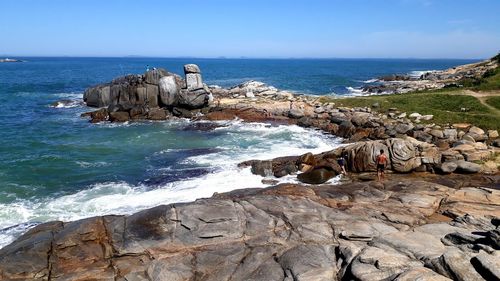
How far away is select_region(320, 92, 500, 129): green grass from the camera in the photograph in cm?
3884

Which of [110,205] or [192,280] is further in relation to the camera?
[110,205]

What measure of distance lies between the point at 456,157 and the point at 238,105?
32105 mm

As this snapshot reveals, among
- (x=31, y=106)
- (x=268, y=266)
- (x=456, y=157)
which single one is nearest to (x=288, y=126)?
(x=456, y=157)

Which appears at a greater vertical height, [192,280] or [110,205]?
[192,280]

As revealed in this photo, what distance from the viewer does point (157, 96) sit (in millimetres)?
57844

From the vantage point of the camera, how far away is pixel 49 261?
603 inches

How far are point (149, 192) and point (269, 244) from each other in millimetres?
13610

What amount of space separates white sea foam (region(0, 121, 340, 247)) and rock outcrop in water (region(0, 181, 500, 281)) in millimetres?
5549

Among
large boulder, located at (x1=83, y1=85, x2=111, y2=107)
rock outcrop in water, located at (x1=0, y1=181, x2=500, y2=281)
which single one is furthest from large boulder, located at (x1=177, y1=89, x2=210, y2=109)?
rock outcrop in water, located at (x1=0, y1=181, x2=500, y2=281)

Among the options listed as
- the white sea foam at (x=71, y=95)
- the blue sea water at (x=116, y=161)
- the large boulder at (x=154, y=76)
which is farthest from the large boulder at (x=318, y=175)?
the white sea foam at (x=71, y=95)

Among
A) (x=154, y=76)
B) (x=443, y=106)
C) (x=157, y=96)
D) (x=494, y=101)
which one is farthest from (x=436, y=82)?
(x=154, y=76)

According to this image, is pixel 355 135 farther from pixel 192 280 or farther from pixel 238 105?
pixel 192 280

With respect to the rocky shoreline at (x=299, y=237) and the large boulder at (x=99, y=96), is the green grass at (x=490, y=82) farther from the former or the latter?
the large boulder at (x=99, y=96)

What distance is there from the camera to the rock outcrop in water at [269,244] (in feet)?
42.7
